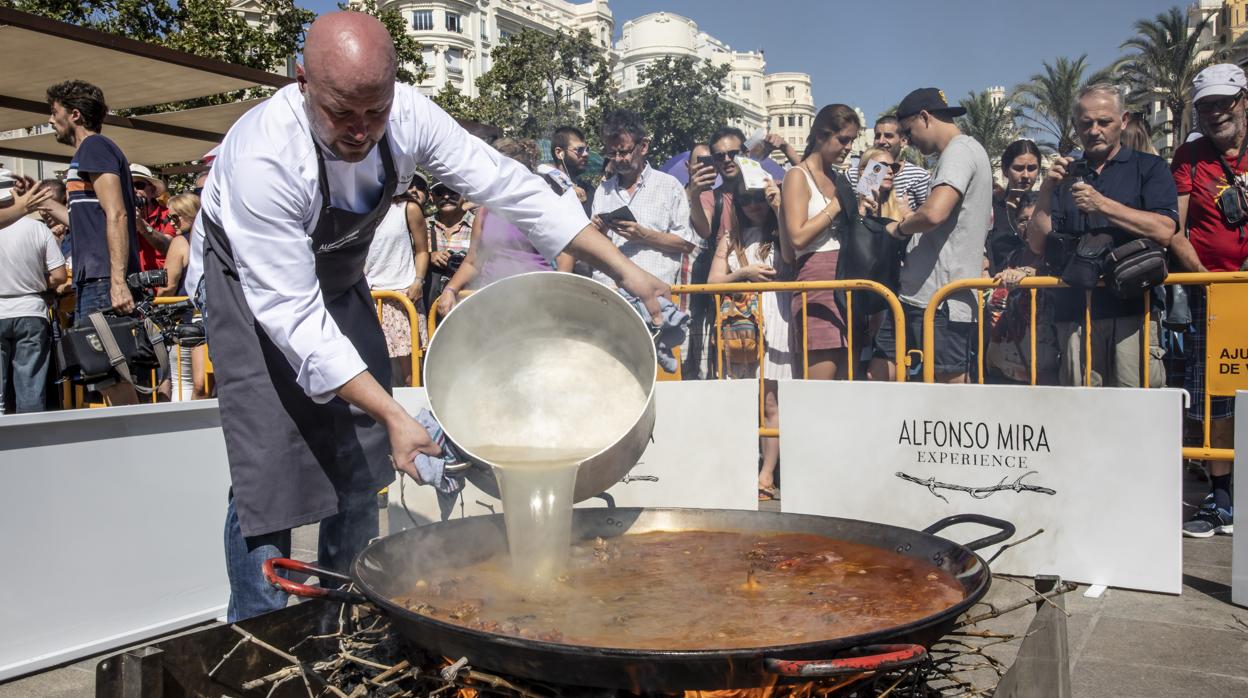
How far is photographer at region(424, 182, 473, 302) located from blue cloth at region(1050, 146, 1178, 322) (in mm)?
4164

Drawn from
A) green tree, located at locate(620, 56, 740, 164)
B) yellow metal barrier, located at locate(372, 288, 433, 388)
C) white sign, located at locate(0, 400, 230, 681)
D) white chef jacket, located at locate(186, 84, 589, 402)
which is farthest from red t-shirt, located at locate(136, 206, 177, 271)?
green tree, located at locate(620, 56, 740, 164)

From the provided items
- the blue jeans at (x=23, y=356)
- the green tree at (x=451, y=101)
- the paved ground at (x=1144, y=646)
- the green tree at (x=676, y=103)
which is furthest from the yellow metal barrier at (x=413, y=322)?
the green tree at (x=676, y=103)

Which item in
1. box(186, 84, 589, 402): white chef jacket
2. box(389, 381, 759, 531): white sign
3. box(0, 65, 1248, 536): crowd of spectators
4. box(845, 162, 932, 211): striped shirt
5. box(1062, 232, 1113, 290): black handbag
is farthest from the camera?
box(845, 162, 932, 211): striped shirt

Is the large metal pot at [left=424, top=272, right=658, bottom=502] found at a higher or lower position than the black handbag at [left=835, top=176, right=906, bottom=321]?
lower

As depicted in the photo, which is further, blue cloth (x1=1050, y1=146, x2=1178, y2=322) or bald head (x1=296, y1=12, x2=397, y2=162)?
blue cloth (x1=1050, y1=146, x2=1178, y2=322)

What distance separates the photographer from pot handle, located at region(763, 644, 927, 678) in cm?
175

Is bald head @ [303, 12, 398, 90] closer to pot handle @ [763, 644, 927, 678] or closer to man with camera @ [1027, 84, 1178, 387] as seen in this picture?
pot handle @ [763, 644, 927, 678]

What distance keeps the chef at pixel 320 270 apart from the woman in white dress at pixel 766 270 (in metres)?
3.67

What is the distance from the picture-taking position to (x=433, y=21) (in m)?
83.2

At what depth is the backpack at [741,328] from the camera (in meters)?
6.49

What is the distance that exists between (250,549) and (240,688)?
551 millimetres

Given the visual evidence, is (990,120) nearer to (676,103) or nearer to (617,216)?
(676,103)

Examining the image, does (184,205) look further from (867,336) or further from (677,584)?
(677,584)

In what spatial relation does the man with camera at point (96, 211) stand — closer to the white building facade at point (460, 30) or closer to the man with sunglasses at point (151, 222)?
the man with sunglasses at point (151, 222)
